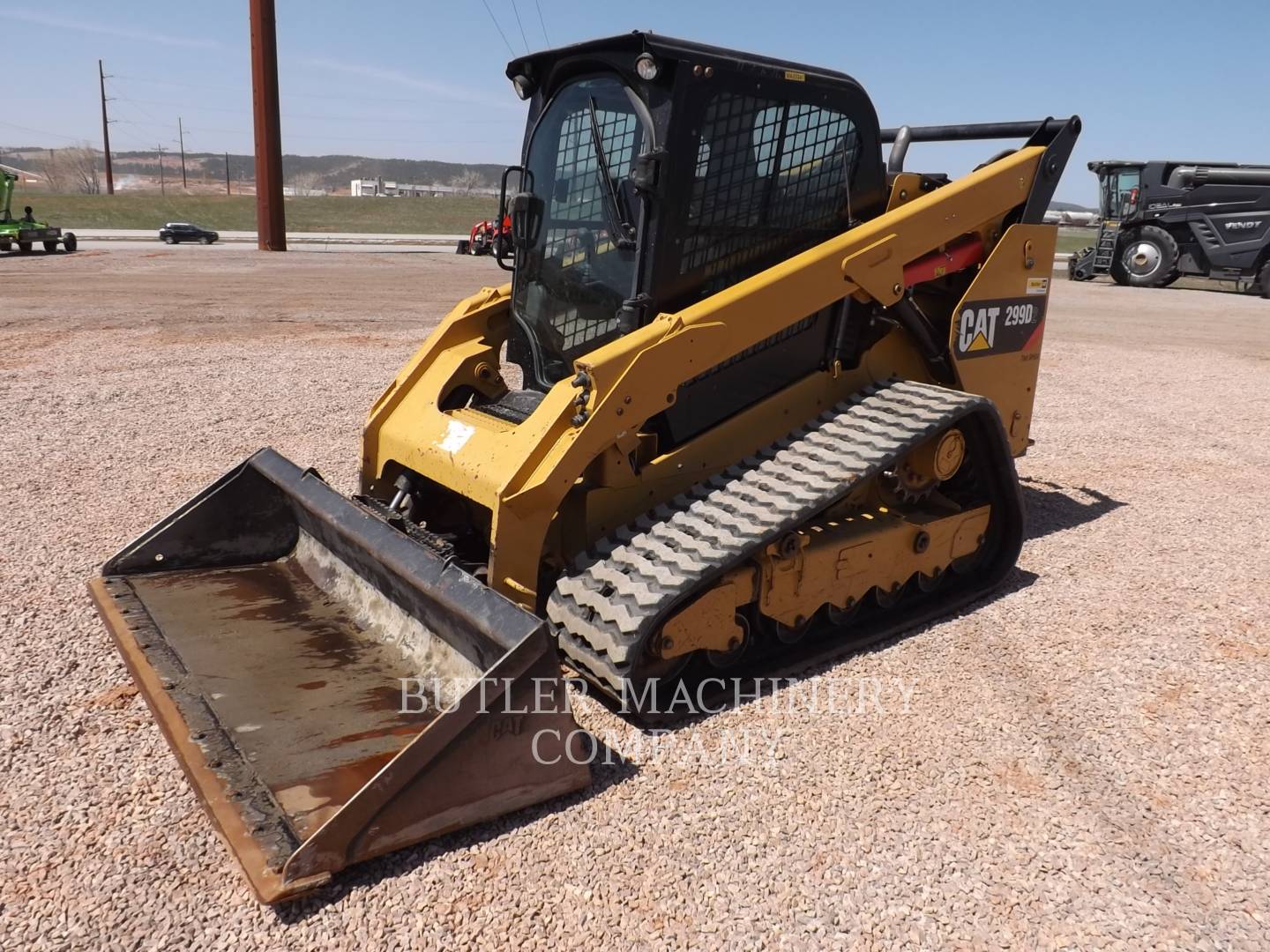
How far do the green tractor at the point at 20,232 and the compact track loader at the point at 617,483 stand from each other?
25.1 m

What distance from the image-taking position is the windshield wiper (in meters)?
4.03

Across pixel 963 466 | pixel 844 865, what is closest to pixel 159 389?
pixel 963 466

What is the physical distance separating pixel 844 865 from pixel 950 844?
0.35 meters

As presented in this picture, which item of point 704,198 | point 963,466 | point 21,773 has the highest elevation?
point 704,198

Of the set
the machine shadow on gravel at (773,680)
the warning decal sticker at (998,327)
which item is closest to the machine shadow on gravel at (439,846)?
the machine shadow on gravel at (773,680)

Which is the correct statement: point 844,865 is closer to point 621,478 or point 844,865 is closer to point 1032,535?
point 621,478

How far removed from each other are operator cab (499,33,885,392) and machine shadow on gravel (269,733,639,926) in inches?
67.8

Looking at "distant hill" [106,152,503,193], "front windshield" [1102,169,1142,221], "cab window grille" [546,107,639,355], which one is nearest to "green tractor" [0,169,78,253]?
"cab window grille" [546,107,639,355]

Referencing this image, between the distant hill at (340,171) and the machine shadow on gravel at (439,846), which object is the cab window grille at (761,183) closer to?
the machine shadow on gravel at (439,846)

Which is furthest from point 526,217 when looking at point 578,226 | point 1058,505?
point 1058,505

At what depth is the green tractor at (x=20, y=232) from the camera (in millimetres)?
24594

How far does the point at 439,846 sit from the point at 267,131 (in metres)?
31.5

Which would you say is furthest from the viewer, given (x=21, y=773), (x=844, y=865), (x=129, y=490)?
(x=129, y=490)

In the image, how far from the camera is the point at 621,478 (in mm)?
3795
